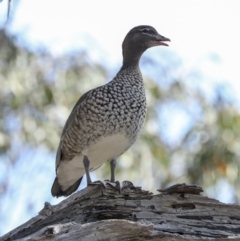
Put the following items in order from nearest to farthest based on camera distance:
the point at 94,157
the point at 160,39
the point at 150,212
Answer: the point at 150,212
the point at 94,157
the point at 160,39

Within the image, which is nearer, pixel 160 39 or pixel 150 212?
pixel 150 212

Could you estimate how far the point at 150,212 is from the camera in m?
5.68

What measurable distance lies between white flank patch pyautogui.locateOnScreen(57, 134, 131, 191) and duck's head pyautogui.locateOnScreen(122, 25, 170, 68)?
1.04 m

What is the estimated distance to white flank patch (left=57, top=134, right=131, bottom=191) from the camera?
294 inches

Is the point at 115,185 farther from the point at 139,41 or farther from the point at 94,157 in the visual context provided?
the point at 139,41

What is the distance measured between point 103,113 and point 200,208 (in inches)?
78.8

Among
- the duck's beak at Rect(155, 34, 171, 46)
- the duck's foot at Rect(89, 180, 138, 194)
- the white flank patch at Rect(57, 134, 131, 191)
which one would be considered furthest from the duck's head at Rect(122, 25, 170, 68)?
the duck's foot at Rect(89, 180, 138, 194)

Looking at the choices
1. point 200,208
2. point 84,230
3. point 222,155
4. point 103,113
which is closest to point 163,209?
point 200,208

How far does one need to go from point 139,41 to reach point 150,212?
2.96 metres

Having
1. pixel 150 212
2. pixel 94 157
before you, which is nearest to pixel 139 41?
pixel 94 157

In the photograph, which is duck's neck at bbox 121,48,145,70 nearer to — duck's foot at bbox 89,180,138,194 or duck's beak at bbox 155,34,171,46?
duck's beak at bbox 155,34,171,46

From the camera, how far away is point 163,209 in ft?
18.7

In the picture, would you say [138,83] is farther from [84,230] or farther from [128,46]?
[84,230]

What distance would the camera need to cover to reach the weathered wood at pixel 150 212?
5.52m
